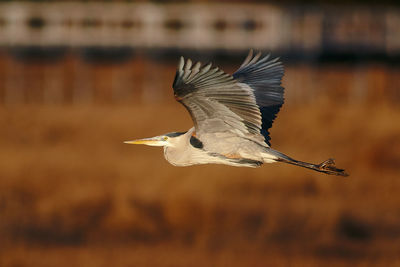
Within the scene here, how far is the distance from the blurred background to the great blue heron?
8536mm

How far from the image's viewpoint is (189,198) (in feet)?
74.0

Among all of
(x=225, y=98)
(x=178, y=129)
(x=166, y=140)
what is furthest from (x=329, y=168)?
Result: (x=178, y=129)

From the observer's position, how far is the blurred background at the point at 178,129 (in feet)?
67.8

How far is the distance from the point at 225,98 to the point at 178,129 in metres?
16.1

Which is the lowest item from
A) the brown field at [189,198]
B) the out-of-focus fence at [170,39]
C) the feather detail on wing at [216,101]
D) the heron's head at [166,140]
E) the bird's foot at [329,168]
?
the brown field at [189,198]

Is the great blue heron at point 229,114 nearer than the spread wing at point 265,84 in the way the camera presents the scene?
Yes

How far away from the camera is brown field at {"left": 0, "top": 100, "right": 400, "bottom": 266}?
20.2 metres

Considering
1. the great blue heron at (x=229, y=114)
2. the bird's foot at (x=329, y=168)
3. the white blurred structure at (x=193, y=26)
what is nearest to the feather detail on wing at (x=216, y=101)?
the great blue heron at (x=229, y=114)

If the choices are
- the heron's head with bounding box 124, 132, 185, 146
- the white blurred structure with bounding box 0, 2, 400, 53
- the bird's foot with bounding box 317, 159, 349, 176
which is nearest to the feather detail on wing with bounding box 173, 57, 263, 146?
the heron's head with bounding box 124, 132, 185, 146

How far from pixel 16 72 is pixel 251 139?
26.2 meters

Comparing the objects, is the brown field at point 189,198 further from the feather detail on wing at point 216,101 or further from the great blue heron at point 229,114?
the feather detail on wing at point 216,101

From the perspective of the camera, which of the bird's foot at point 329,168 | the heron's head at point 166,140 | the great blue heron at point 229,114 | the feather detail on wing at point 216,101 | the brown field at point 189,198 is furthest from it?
the brown field at point 189,198

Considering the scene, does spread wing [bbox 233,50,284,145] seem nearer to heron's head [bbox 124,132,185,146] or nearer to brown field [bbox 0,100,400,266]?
heron's head [bbox 124,132,185,146]

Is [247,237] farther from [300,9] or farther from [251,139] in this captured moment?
[300,9]
